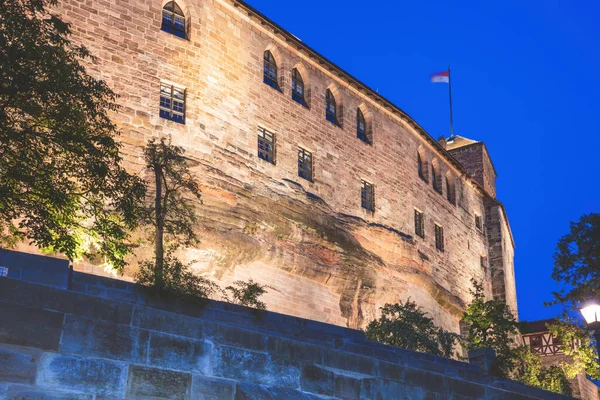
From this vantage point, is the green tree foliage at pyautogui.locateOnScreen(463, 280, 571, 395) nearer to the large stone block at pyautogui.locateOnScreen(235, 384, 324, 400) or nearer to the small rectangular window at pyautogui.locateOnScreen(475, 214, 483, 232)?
the small rectangular window at pyautogui.locateOnScreen(475, 214, 483, 232)

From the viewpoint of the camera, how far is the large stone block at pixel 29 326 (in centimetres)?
836

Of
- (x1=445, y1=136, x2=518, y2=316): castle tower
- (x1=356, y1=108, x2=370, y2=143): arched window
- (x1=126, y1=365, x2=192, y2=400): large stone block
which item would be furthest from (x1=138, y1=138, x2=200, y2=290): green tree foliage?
(x1=445, y1=136, x2=518, y2=316): castle tower

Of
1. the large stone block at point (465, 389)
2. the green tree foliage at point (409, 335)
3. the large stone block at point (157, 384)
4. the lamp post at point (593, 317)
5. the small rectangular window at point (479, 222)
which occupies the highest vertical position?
the small rectangular window at point (479, 222)

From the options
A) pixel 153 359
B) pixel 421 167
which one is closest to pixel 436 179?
pixel 421 167

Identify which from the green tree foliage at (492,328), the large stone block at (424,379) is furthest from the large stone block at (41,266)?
the green tree foliage at (492,328)

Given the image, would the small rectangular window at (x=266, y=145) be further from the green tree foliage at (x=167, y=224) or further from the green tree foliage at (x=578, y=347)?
the green tree foliage at (x=578, y=347)

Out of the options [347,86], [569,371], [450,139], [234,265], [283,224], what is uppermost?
[450,139]

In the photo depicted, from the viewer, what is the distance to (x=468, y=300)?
39469 mm

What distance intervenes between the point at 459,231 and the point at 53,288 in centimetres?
3329

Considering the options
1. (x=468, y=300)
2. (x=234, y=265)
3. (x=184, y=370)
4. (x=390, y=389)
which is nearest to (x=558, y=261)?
(x=468, y=300)

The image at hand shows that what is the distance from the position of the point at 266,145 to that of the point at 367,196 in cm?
642

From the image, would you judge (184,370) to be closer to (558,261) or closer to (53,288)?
(53,288)

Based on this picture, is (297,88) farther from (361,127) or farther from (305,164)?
(361,127)

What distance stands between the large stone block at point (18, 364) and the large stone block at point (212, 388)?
2031mm
